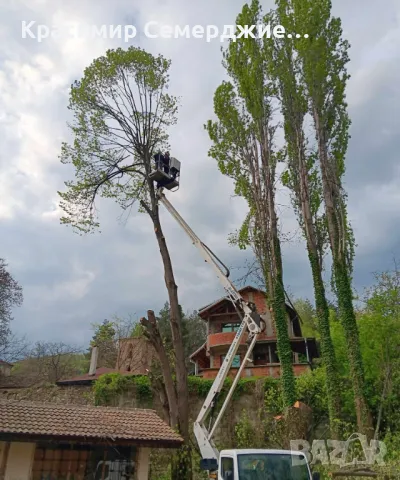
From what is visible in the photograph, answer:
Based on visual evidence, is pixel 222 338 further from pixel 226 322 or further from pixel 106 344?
pixel 106 344

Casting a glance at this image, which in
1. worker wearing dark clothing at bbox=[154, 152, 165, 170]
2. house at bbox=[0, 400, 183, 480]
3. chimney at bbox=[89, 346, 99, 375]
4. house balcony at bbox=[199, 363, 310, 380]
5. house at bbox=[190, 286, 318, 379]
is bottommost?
house at bbox=[0, 400, 183, 480]

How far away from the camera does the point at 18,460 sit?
423 inches

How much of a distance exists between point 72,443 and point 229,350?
5072mm

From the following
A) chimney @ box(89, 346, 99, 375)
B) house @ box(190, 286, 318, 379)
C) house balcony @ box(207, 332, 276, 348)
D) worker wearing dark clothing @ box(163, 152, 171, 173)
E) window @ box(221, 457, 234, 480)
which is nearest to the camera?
window @ box(221, 457, 234, 480)

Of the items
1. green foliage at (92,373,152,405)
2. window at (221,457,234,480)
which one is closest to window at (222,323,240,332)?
Answer: green foliage at (92,373,152,405)

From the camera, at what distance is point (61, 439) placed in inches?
426

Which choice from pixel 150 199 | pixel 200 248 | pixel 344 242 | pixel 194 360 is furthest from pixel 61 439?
pixel 194 360

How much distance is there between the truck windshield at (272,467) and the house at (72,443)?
4.58 m

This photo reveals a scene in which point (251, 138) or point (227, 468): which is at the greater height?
point (251, 138)

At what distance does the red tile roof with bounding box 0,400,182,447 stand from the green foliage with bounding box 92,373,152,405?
7513 millimetres

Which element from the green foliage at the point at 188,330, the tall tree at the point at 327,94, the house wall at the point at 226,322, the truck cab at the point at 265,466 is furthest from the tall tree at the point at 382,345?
the green foliage at the point at 188,330

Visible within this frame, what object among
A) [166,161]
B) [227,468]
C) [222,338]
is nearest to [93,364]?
[222,338]

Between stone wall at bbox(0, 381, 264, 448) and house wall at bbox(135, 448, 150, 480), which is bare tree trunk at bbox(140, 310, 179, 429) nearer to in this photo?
house wall at bbox(135, 448, 150, 480)

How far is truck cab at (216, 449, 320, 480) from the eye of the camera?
7.83 m
